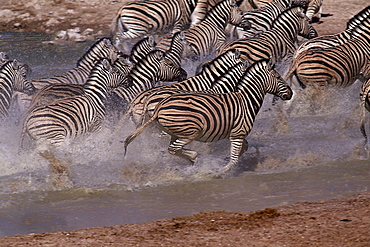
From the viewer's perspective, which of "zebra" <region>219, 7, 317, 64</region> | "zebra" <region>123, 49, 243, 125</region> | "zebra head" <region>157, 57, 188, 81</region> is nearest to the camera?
"zebra" <region>123, 49, 243, 125</region>

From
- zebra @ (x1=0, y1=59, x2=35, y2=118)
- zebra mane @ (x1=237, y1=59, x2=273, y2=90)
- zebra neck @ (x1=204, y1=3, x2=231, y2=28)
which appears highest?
zebra mane @ (x1=237, y1=59, x2=273, y2=90)

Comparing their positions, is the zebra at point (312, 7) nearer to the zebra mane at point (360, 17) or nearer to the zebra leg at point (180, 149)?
the zebra mane at point (360, 17)

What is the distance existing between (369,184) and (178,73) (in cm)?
369

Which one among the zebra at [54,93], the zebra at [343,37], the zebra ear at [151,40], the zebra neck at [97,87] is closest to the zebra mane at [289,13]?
the zebra at [343,37]

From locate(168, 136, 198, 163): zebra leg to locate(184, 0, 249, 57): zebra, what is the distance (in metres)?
4.05

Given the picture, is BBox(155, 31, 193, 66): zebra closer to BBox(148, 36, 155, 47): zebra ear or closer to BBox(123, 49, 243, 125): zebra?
BBox(148, 36, 155, 47): zebra ear

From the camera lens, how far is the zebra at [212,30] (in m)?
11.5

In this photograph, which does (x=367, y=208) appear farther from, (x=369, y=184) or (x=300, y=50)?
(x=300, y=50)

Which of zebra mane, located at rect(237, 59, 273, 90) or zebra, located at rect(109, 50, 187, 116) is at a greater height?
zebra mane, located at rect(237, 59, 273, 90)

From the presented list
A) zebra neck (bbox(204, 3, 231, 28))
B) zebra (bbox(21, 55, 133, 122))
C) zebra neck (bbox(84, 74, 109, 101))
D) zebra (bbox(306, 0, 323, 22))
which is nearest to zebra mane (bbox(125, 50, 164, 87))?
zebra neck (bbox(84, 74, 109, 101))

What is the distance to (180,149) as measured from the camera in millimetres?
7449

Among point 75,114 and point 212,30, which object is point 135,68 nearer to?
point 75,114

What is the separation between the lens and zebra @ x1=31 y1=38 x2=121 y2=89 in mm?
9809

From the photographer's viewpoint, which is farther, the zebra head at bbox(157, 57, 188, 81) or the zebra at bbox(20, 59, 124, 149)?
the zebra head at bbox(157, 57, 188, 81)
